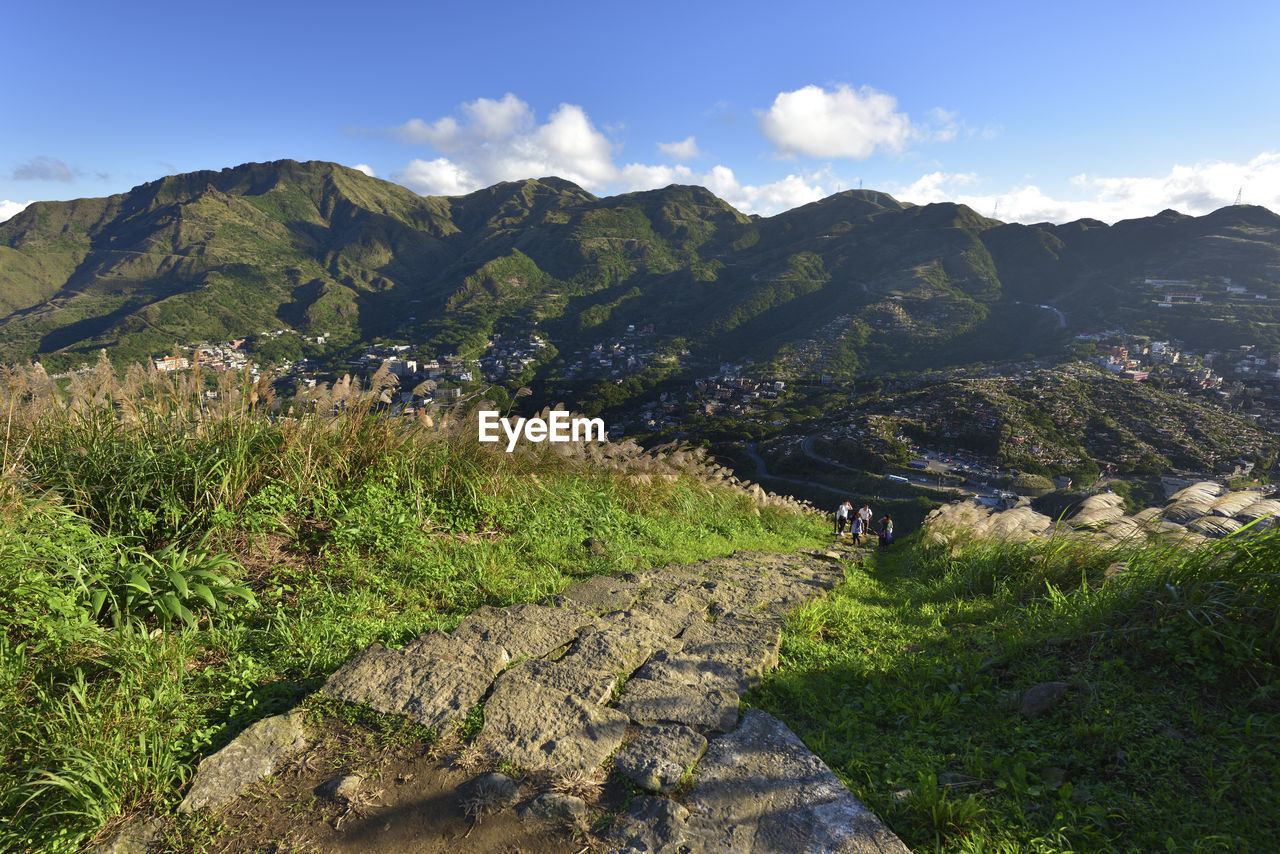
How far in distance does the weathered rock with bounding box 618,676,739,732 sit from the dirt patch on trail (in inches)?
20.0

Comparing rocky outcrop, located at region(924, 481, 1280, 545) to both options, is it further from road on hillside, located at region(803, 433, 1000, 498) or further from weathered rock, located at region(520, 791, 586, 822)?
road on hillside, located at region(803, 433, 1000, 498)

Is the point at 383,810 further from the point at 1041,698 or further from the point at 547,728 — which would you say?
the point at 1041,698

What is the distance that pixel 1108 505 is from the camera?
24.7ft

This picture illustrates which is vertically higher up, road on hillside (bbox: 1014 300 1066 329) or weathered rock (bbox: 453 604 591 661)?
road on hillside (bbox: 1014 300 1066 329)

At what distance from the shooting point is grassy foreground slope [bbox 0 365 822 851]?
190 cm

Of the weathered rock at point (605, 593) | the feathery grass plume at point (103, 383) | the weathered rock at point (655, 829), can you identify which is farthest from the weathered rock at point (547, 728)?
the feathery grass plume at point (103, 383)

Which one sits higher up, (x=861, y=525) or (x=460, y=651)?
(x=460, y=651)

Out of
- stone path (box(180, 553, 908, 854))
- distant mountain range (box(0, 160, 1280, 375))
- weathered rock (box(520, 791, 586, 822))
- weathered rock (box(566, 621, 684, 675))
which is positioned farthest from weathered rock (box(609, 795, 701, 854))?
distant mountain range (box(0, 160, 1280, 375))

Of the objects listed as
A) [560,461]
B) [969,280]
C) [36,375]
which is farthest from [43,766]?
[969,280]

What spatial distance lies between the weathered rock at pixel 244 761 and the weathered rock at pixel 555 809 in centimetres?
106

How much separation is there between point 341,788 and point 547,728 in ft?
2.76

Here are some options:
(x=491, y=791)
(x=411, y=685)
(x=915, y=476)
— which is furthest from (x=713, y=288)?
(x=491, y=791)

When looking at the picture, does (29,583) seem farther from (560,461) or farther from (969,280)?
(969,280)

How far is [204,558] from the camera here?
294 cm
